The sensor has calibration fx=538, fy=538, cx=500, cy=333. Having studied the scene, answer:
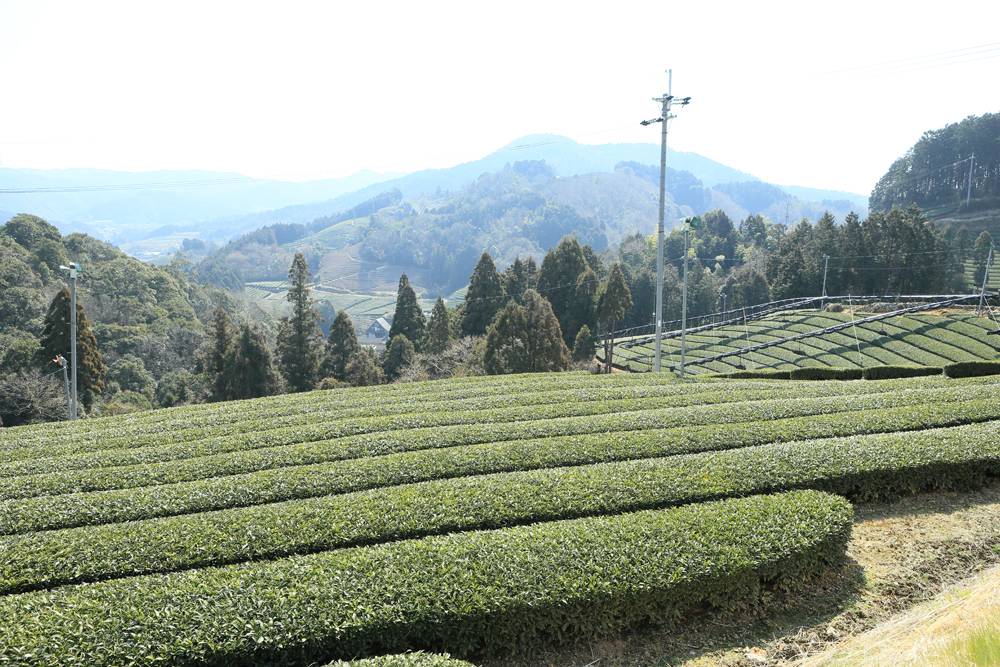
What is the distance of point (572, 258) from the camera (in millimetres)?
41750

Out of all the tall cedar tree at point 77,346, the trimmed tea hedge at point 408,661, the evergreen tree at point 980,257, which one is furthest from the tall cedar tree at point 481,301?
the evergreen tree at point 980,257

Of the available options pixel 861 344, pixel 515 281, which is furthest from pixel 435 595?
pixel 515 281

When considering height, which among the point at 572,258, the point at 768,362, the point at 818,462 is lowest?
the point at 768,362

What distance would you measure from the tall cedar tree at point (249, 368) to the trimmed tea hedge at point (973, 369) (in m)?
29.7

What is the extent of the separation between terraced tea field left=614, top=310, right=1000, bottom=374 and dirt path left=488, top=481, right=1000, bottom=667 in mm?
20945

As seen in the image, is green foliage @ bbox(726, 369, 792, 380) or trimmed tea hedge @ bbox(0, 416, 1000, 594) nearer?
trimmed tea hedge @ bbox(0, 416, 1000, 594)

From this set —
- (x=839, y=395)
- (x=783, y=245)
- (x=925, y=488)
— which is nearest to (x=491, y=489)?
(x=925, y=488)

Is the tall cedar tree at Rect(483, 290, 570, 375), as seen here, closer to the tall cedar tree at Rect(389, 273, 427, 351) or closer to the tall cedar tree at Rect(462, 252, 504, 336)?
the tall cedar tree at Rect(462, 252, 504, 336)

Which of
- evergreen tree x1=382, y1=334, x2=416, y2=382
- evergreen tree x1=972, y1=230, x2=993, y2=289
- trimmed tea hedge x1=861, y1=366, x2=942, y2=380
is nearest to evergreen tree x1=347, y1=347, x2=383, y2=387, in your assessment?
evergreen tree x1=382, y1=334, x2=416, y2=382

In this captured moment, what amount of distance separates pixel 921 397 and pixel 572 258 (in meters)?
31.5

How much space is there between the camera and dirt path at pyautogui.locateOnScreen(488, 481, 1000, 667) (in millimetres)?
4906

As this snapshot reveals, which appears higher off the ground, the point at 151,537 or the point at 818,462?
the point at 818,462

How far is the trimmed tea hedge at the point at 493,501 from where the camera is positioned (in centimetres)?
585

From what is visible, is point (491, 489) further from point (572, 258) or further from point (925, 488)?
point (572, 258)
